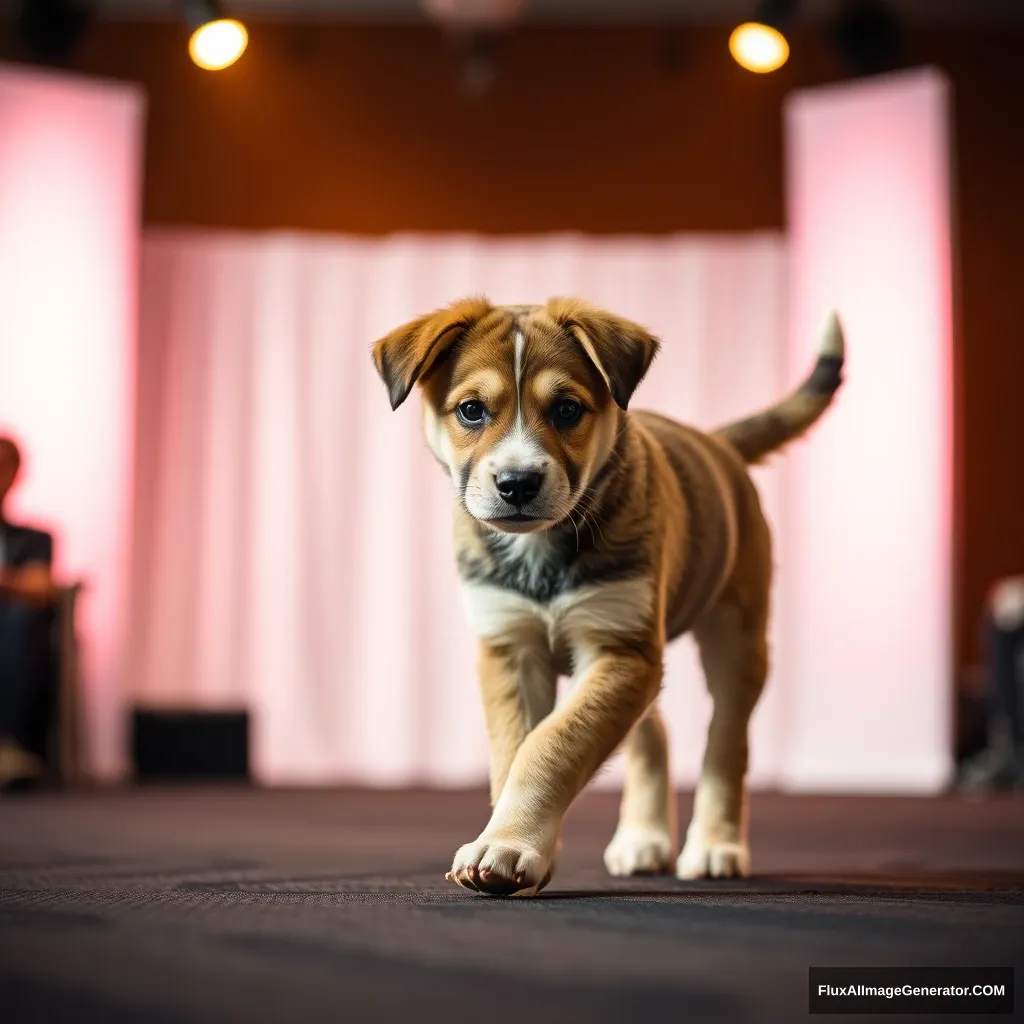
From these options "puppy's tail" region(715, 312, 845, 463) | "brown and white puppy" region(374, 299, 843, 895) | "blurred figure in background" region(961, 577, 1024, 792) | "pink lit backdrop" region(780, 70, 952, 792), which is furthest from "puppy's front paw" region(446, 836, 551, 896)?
"pink lit backdrop" region(780, 70, 952, 792)

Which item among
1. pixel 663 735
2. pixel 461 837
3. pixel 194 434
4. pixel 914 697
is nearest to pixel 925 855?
pixel 663 735

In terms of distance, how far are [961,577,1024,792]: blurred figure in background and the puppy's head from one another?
16.3 feet

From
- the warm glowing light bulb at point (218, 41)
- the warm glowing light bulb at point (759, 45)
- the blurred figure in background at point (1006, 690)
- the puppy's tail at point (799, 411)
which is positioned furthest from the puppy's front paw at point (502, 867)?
the blurred figure in background at point (1006, 690)

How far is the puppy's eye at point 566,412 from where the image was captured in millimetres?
2363

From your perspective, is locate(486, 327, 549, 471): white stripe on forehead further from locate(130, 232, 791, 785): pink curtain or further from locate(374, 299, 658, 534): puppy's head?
locate(130, 232, 791, 785): pink curtain

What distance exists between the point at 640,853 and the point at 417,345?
3.56ft

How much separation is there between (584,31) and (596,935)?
778 cm

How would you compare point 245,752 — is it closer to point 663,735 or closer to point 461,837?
point 461,837

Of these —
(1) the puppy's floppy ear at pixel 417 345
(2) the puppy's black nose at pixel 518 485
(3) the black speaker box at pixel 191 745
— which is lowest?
(3) the black speaker box at pixel 191 745

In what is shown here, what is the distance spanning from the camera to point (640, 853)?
285cm

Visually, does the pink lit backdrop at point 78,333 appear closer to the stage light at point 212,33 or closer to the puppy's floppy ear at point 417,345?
the stage light at point 212,33

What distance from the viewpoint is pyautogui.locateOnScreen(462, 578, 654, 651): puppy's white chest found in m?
2.38

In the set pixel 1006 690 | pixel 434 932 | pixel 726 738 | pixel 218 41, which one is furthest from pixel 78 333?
pixel 434 932

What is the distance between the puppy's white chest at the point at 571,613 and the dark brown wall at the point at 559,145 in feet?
21.3
